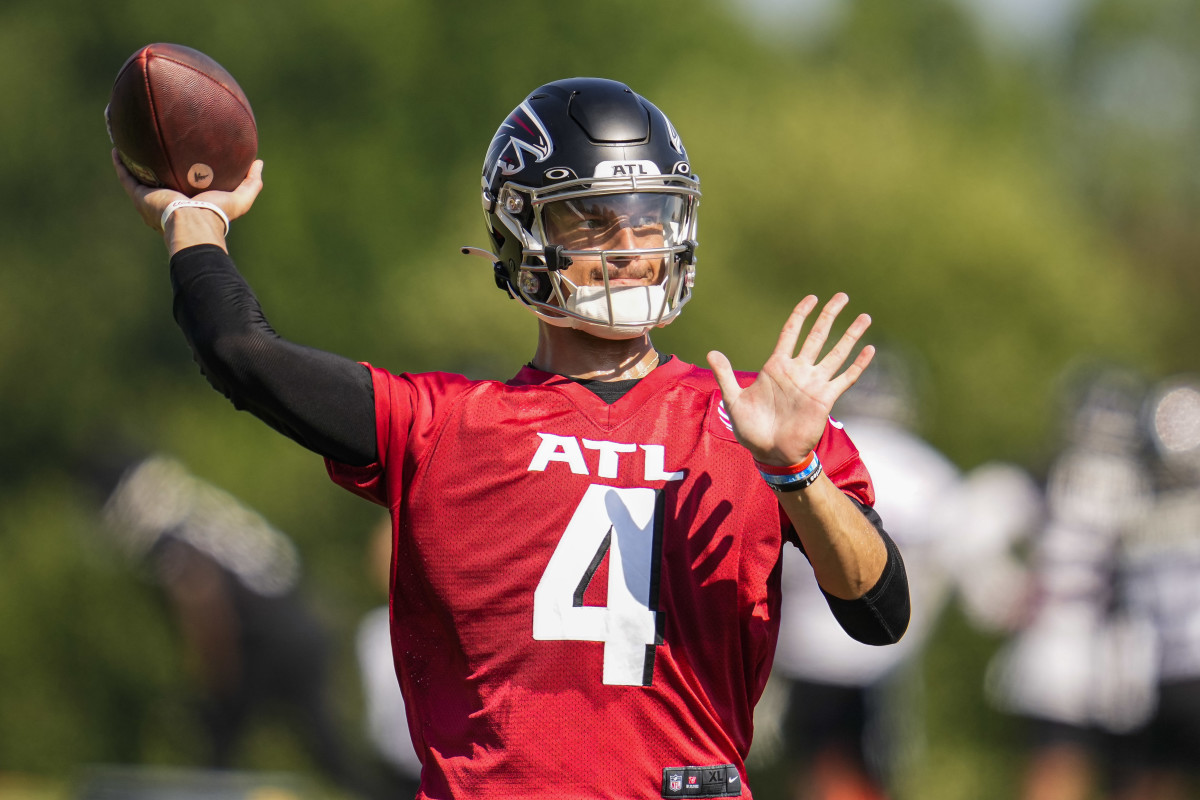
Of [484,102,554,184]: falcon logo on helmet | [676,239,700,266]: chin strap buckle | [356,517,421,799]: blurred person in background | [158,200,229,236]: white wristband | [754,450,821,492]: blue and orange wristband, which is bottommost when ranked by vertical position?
[356,517,421,799]: blurred person in background

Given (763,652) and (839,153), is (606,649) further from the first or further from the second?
(839,153)

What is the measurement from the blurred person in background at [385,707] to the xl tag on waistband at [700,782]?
4.08 m

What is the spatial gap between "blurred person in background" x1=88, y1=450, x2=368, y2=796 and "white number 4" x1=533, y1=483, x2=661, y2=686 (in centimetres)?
678

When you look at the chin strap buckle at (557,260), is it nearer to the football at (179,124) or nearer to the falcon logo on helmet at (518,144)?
the falcon logo on helmet at (518,144)

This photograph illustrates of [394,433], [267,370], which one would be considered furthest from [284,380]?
[394,433]

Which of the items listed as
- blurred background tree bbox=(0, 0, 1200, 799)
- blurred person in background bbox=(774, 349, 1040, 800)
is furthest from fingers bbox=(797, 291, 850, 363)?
blurred background tree bbox=(0, 0, 1200, 799)

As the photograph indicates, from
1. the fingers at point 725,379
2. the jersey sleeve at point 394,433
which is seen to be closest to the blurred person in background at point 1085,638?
the fingers at point 725,379

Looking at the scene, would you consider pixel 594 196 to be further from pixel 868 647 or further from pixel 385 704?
pixel 868 647

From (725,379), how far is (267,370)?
80 centimetres

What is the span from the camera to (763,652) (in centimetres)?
280

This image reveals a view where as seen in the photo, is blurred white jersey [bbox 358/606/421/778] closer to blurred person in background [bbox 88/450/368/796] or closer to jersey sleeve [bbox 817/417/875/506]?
blurred person in background [bbox 88/450/368/796]

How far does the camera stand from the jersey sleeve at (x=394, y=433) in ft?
8.93

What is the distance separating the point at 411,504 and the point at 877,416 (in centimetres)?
585

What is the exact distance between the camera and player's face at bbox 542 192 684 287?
9.59 feet
